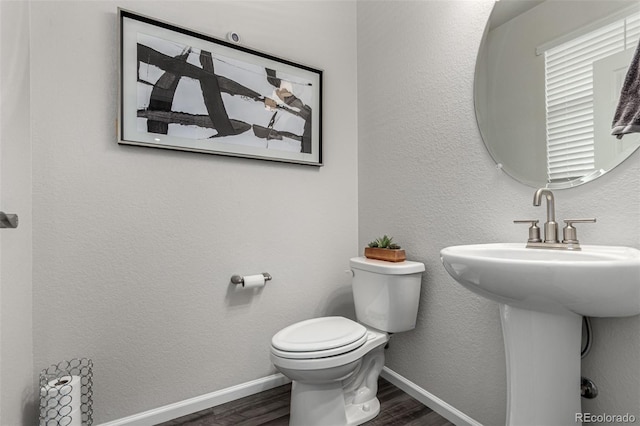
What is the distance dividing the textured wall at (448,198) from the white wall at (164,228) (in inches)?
11.1

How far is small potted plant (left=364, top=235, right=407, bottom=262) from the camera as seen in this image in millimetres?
1592

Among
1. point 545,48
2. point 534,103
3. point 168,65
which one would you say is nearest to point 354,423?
point 534,103

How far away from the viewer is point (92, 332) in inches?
53.1

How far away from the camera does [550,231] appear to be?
1.06 metres

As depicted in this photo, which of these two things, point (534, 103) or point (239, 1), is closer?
point (534, 103)

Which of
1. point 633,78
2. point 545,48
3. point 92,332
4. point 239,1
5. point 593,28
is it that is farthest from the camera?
point 239,1

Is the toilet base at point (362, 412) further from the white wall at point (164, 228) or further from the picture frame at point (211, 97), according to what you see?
the picture frame at point (211, 97)

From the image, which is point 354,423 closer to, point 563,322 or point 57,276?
point 563,322

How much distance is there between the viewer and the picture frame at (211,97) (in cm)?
142

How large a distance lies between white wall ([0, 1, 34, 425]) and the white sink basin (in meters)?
1.37

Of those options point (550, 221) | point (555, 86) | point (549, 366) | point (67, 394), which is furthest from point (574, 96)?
point (67, 394)

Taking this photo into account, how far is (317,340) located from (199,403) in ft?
2.36

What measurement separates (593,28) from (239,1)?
1520mm

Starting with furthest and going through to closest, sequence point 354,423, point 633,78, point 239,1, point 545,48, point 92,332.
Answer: point 239,1, point 354,423, point 92,332, point 545,48, point 633,78
